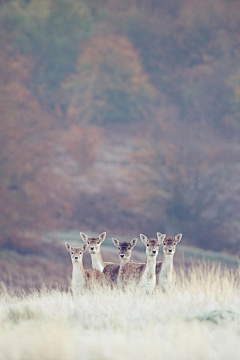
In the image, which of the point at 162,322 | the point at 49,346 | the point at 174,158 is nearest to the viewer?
the point at 49,346

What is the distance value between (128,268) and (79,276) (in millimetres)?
633

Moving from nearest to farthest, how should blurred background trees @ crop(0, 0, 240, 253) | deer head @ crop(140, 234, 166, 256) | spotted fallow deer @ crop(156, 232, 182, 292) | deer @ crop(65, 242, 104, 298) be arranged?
deer head @ crop(140, 234, 166, 256) → spotted fallow deer @ crop(156, 232, 182, 292) → deer @ crop(65, 242, 104, 298) → blurred background trees @ crop(0, 0, 240, 253)

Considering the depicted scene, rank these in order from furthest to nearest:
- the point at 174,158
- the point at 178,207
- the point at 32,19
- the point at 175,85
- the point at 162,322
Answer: the point at 175,85, the point at 32,19, the point at 174,158, the point at 178,207, the point at 162,322

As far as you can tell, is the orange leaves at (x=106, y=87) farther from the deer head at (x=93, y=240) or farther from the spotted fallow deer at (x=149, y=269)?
the spotted fallow deer at (x=149, y=269)

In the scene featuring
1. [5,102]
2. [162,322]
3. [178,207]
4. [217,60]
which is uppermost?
[217,60]

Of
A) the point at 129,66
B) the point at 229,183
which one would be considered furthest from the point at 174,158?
the point at 129,66

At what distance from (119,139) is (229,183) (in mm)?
4634

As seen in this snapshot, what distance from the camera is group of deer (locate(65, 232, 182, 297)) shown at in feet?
23.8

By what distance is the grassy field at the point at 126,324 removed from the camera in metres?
5.95

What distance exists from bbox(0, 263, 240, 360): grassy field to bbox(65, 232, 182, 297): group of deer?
0.16 meters

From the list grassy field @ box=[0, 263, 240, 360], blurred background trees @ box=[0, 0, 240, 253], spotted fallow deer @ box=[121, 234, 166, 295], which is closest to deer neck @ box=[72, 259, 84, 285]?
grassy field @ box=[0, 263, 240, 360]

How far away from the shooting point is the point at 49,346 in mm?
5949

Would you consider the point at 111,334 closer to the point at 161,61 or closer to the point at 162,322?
the point at 162,322

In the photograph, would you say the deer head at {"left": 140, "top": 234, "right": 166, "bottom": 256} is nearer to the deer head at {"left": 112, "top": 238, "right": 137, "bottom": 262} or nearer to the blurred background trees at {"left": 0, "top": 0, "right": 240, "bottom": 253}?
the deer head at {"left": 112, "top": 238, "right": 137, "bottom": 262}
